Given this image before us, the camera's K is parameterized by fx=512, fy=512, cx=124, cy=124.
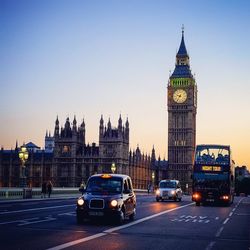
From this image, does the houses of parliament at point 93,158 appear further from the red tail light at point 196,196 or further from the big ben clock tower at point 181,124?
the red tail light at point 196,196

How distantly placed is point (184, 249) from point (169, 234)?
3.40 m

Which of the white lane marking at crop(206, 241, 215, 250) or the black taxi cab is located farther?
the black taxi cab

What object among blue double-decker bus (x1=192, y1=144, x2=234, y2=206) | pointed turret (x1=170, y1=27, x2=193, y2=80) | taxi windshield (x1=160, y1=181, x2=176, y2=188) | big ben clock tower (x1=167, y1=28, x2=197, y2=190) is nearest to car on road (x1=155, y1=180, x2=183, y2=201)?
taxi windshield (x1=160, y1=181, x2=176, y2=188)

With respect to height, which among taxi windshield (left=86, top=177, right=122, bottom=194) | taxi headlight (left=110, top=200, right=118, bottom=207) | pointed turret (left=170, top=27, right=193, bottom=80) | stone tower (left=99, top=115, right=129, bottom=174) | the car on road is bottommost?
the car on road

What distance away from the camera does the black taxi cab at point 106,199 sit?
17906 millimetres

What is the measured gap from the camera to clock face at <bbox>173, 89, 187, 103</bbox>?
14038 cm

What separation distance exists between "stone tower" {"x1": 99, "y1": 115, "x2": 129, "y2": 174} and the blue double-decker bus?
74290 millimetres

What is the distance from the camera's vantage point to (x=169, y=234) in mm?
15891

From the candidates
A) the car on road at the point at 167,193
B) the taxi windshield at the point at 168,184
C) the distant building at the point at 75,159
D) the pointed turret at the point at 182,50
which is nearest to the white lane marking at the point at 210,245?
the car on road at the point at 167,193

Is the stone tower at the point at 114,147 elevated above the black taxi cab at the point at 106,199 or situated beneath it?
elevated above

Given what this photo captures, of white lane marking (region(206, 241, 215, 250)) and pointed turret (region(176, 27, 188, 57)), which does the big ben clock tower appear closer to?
pointed turret (region(176, 27, 188, 57))

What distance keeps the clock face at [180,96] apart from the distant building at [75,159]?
78.5 ft

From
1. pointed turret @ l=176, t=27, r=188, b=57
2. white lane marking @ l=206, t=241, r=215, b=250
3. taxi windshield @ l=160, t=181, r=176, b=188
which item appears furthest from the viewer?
pointed turret @ l=176, t=27, r=188, b=57

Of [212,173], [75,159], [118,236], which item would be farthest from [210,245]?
[75,159]
